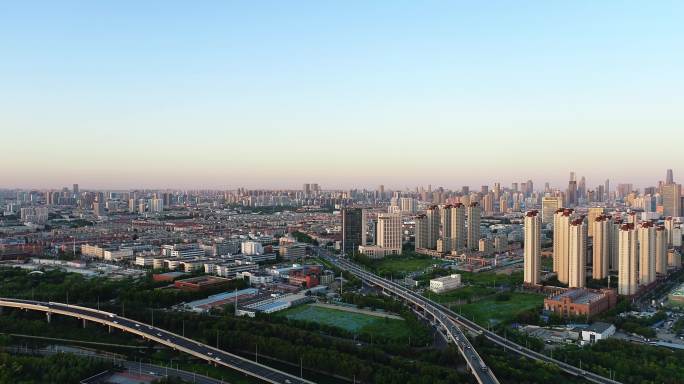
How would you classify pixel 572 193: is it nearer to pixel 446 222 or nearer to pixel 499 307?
pixel 446 222

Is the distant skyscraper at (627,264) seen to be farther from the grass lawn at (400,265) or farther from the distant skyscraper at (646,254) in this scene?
the grass lawn at (400,265)

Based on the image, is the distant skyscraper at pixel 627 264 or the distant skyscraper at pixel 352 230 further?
the distant skyscraper at pixel 352 230

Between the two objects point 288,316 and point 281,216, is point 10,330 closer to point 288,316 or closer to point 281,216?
point 288,316

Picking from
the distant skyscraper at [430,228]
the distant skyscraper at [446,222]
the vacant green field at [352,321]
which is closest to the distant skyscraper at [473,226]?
the distant skyscraper at [446,222]

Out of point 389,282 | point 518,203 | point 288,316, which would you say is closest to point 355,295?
point 288,316

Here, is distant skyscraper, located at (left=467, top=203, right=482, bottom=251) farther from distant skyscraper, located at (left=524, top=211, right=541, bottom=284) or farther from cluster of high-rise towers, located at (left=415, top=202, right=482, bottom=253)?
distant skyscraper, located at (left=524, top=211, right=541, bottom=284)

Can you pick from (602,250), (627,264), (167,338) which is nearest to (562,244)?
(602,250)
